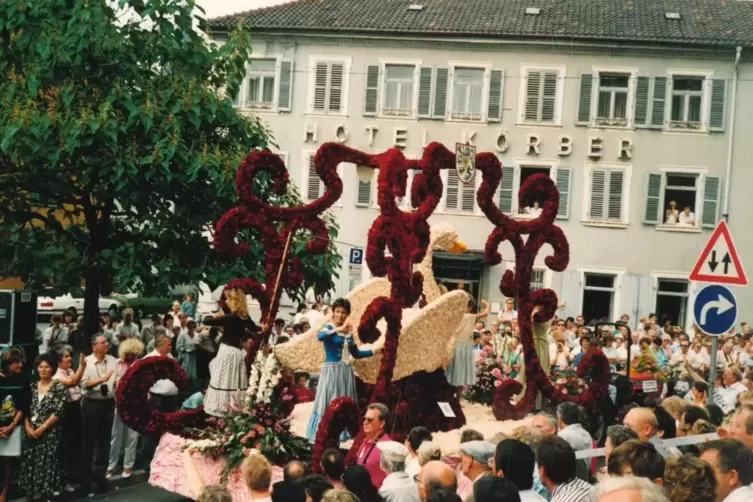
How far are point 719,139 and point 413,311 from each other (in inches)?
797

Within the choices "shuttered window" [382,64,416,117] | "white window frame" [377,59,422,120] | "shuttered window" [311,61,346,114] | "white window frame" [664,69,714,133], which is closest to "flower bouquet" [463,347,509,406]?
"white window frame" [377,59,422,120]

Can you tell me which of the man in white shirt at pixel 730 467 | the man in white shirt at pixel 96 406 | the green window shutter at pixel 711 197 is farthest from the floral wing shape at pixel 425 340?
the green window shutter at pixel 711 197

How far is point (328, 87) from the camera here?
111 feet

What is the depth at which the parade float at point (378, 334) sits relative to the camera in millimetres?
11422

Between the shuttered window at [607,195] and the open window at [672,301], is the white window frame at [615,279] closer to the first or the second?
the open window at [672,301]

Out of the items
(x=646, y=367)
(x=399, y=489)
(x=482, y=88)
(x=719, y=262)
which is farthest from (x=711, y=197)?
(x=399, y=489)

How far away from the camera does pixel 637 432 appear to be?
862 cm

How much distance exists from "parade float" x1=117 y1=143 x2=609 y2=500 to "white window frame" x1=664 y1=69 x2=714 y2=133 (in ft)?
62.0

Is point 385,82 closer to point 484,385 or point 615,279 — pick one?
point 615,279

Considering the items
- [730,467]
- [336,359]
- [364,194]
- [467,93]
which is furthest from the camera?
[364,194]

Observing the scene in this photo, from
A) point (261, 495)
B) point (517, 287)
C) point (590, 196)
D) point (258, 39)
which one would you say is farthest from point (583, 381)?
point (258, 39)

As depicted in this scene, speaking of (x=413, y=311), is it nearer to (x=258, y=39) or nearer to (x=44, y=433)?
(x=44, y=433)

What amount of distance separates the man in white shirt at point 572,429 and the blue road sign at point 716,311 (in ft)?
6.01

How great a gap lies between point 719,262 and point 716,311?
46cm
